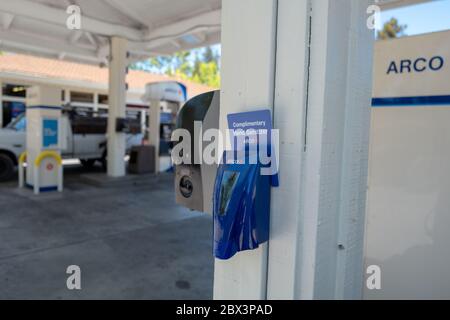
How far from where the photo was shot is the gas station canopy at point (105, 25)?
23.7ft

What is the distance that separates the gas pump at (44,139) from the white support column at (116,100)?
137cm

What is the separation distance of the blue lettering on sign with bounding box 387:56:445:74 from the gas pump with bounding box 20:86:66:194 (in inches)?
278

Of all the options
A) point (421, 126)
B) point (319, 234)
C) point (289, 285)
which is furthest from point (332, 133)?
point (421, 126)

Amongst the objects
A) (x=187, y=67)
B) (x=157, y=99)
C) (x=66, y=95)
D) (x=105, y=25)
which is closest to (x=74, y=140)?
(x=157, y=99)

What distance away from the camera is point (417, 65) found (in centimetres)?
218

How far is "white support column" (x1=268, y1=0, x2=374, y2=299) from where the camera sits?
1119mm

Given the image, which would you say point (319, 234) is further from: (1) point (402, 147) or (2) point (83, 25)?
(2) point (83, 25)

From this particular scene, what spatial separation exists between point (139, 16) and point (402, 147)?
7409 mm

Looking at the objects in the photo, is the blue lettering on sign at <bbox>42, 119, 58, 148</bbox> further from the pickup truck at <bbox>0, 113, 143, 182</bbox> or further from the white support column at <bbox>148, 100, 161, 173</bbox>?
the white support column at <bbox>148, 100, 161, 173</bbox>

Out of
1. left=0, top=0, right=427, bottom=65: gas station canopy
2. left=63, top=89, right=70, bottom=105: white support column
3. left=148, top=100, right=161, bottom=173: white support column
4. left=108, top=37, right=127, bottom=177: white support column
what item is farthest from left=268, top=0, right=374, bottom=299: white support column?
left=63, top=89, right=70, bottom=105: white support column

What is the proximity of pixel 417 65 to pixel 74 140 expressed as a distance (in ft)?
31.9

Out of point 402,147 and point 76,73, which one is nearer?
point 402,147

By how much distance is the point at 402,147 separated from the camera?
2.26 metres

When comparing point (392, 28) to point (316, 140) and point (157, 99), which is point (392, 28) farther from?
point (316, 140)
